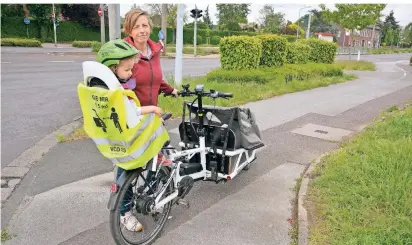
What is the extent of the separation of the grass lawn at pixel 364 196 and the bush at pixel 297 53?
9.15 metres

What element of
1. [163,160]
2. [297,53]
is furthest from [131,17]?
[297,53]

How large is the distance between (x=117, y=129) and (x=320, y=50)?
50.4ft

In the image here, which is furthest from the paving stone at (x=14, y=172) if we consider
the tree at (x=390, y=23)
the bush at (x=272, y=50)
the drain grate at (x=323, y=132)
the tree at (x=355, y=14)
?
the tree at (x=390, y=23)

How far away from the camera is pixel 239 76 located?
36.9 ft

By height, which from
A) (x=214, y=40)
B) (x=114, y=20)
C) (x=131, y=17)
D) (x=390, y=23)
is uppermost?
(x=390, y=23)

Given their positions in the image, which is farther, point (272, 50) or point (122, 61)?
point (272, 50)

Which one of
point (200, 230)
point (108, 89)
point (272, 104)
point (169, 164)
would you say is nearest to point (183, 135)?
point (169, 164)

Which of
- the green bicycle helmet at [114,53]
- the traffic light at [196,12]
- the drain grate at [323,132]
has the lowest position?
the drain grate at [323,132]

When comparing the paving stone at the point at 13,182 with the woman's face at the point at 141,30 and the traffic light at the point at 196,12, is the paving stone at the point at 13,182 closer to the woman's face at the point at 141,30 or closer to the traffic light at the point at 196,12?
the woman's face at the point at 141,30

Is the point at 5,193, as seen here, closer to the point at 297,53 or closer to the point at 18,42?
the point at 297,53

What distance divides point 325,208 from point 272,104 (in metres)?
6.02

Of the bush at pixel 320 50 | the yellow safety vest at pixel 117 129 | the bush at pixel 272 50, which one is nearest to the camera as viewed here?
the yellow safety vest at pixel 117 129

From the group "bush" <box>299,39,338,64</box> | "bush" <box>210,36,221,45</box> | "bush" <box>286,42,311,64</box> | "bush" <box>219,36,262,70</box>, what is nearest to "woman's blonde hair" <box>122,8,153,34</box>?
"bush" <box>219,36,262,70</box>

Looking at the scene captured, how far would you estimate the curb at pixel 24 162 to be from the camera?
4199 millimetres
